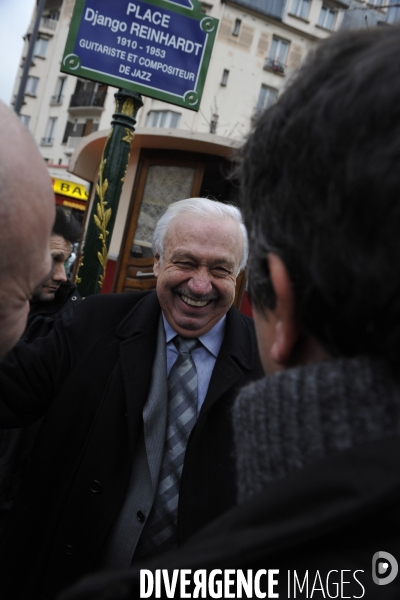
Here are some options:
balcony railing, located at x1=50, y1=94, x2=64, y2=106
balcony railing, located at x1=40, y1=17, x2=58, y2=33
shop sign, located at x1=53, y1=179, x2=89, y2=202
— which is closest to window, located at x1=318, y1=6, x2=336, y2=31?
balcony railing, located at x1=50, y1=94, x2=64, y2=106

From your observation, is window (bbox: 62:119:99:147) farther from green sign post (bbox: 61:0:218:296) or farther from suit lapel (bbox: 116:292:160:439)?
suit lapel (bbox: 116:292:160:439)

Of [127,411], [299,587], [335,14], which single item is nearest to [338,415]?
[299,587]

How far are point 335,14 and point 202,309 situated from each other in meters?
38.1

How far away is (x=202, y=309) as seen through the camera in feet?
8.48

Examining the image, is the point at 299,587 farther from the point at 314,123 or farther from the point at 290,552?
the point at 314,123

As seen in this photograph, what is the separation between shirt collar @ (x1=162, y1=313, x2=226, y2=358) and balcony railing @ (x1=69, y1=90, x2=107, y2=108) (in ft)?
120

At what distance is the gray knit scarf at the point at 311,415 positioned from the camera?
Result: 776 mm

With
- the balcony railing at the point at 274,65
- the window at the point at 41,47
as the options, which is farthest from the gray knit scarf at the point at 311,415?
the window at the point at 41,47

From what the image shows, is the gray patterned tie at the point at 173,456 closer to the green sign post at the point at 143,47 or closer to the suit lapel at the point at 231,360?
the suit lapel at the point at 231,360

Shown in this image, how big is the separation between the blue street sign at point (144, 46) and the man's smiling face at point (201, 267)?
962mm

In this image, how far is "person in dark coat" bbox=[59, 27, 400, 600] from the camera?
731mm

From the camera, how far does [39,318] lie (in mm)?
3648

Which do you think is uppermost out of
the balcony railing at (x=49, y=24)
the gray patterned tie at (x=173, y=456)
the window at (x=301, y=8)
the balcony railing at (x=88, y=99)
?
the window at (x=301, y=8)

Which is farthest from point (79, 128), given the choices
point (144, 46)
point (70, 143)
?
point (144, 46)
